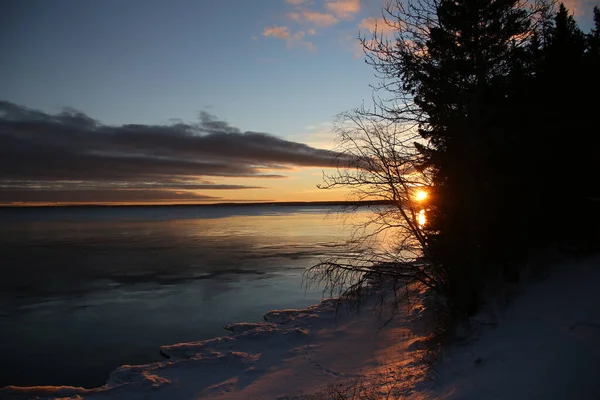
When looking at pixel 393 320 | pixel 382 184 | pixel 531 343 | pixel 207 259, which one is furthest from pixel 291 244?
pixel 531 343

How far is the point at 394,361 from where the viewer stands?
10039 millimetres

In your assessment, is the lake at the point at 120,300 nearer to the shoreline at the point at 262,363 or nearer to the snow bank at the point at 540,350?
the shoreline at the point at 262,363

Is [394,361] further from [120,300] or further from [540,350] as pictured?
[120,300]

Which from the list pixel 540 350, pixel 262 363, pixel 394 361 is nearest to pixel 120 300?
pixel 262 363

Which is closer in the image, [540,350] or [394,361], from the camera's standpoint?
[540,350]

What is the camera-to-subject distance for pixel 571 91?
A: 36.7 feet

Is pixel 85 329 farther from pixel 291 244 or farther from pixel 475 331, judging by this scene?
pixel 291 244

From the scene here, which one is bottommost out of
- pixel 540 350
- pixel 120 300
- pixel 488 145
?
pixel 120 300

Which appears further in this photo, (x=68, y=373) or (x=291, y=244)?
(x=291, y=244)

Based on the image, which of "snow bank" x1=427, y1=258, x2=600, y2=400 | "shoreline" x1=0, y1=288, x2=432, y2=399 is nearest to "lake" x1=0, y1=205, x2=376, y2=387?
"shoreline" x1=0, y1=288, x2=432, y2=399

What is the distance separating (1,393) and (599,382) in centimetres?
1161

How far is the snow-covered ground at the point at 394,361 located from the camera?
6.80m

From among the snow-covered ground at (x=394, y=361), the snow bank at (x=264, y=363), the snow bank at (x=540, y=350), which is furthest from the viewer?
the snow bank at (x=264, y=363)

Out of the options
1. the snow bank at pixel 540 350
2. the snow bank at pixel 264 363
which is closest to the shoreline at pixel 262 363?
the snow bank at pixel 264 363
